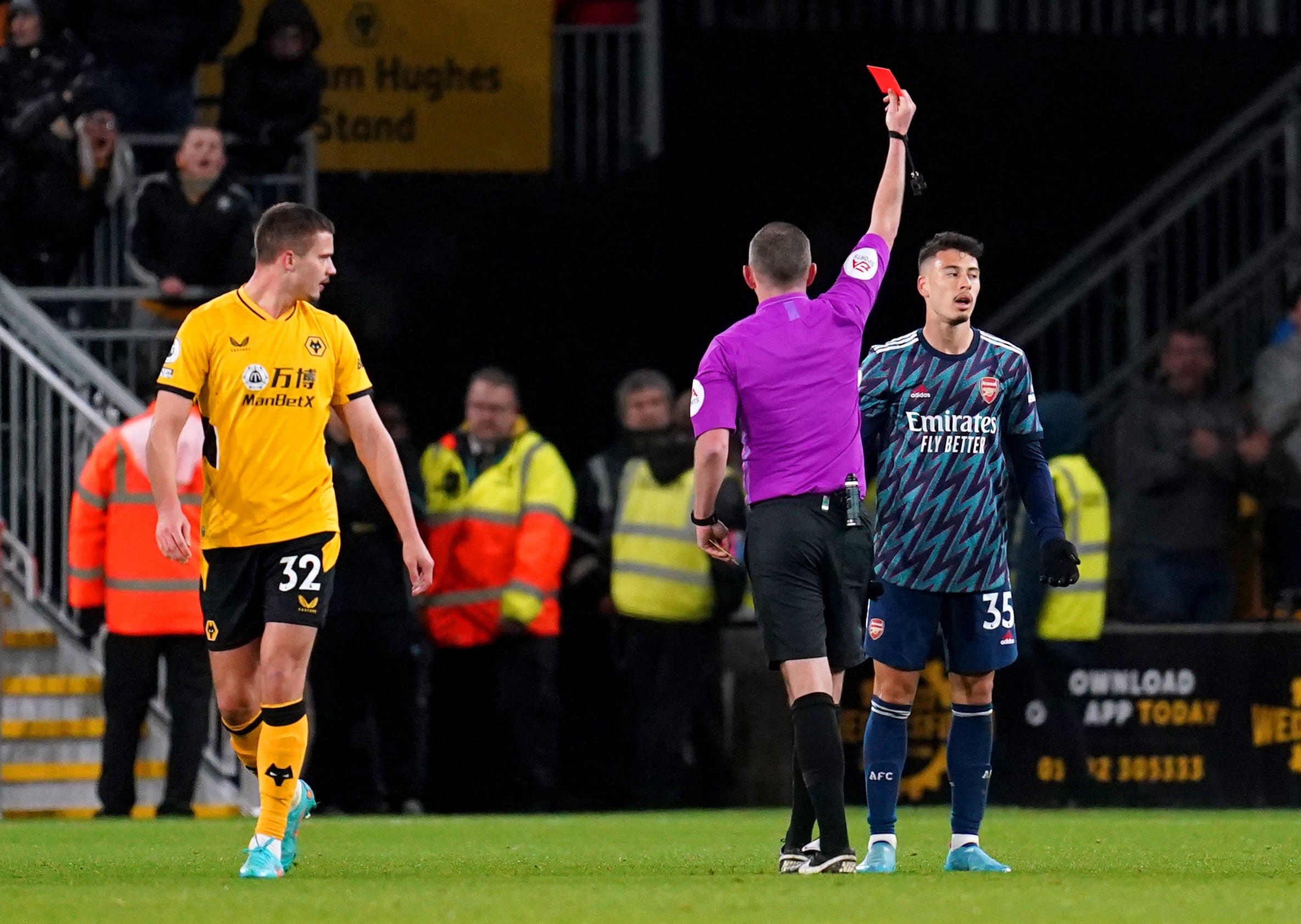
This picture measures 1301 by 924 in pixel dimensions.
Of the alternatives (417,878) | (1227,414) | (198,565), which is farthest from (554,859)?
(1227,414)

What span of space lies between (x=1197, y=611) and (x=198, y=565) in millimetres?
5552

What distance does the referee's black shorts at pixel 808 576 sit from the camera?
26.6 feet

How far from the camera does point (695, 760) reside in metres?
14.2

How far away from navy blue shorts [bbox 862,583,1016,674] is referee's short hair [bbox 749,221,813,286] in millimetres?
1118

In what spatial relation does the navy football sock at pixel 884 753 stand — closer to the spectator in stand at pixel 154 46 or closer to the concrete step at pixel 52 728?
the concrete step at pixel 52 728

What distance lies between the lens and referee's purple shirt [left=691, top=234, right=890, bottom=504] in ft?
26.9

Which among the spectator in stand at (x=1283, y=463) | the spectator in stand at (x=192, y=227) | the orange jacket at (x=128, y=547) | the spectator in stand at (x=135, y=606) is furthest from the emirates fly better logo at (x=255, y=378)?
the spectator in stand at (x=1283, y=463)

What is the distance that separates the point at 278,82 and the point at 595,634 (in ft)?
12.3

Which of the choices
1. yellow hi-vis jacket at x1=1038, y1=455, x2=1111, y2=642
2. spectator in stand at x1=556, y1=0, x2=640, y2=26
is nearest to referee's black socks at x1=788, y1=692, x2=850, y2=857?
yellow hi-vis jacket at x1=1038, y1=455, x2=1111, y2=642

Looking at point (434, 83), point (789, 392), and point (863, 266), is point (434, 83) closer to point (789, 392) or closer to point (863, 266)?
point (863, 266)

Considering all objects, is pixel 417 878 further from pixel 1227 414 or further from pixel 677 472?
pixel 1227 414

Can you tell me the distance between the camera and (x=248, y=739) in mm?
8758

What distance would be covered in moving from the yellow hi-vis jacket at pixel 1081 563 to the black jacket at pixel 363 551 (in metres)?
3.42

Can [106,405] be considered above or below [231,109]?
below
